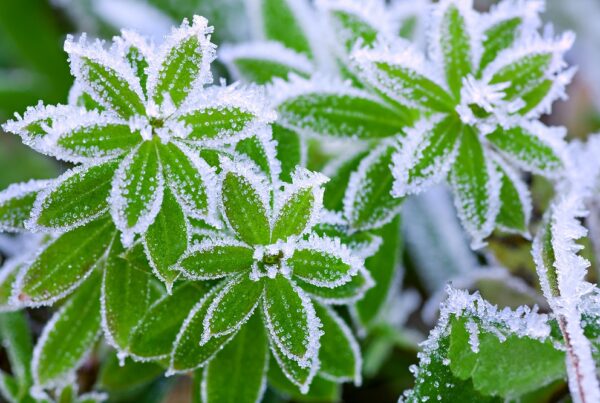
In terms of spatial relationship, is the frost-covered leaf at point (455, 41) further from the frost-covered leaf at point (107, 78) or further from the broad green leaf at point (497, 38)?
the frost-covered leaf at point (107, 78)

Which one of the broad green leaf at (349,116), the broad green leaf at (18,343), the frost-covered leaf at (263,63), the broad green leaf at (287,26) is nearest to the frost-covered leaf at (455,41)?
the broad green leaf at (349,116)

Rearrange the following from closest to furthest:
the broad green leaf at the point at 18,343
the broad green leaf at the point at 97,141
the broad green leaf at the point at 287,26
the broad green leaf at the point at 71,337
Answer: the broad green leaf at the point at 97,141 < the broad green leaf at the point at 71,337 < the broad green leaf at the point at 18,343 < the broad green leaf at the point at 287,26

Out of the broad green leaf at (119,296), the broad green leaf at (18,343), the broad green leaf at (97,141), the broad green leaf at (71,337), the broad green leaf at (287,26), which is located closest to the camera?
the broad green leaf at (97,141)

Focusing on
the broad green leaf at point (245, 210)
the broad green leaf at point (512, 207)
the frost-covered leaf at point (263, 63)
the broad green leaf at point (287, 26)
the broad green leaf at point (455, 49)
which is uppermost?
the broad green leaf at point (287, 26)

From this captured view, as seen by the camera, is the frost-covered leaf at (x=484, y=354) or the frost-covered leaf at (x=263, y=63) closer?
the frost-covered leaf at (x=484, y=354)

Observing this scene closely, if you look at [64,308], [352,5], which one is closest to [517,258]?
[352,5]

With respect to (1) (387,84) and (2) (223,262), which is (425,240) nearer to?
(1) (387,84)

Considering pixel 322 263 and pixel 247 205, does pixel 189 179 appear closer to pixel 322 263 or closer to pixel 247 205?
pixel 247 205
